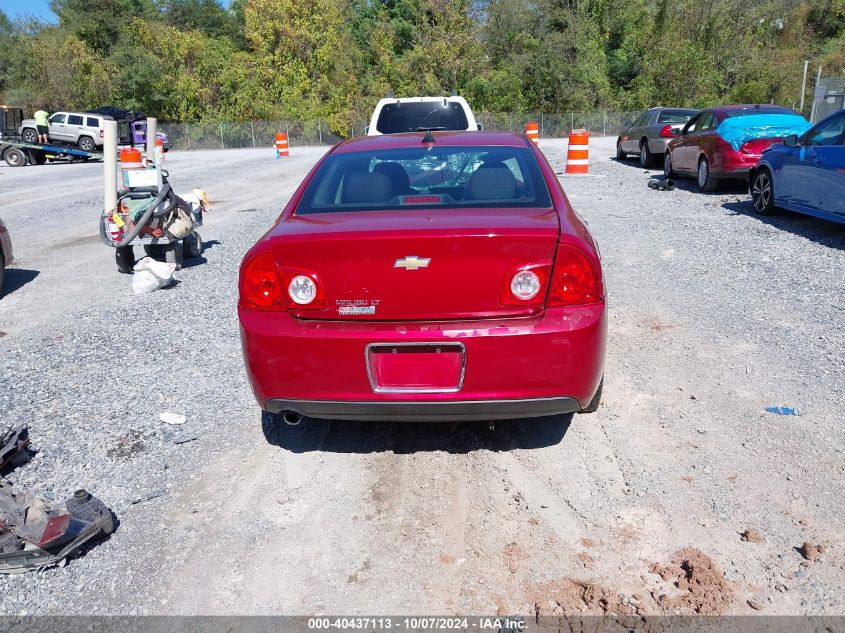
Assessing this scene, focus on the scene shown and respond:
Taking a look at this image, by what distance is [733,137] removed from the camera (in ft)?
39.9

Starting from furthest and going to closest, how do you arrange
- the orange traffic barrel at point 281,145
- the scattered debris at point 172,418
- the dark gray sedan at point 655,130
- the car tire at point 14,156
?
1. the orange traffic barrel at point 281,145
2. the car tire at point 14,156
3. the dark gray sedan at point 655,130
4. the scattered debris at point 172,418

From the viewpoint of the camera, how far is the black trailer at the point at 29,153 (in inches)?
1094

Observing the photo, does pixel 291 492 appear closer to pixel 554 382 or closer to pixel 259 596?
pixel 259 596

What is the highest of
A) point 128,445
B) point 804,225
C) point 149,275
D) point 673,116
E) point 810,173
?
point 673,116

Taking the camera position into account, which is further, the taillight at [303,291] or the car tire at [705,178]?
the car tire at [705,178]

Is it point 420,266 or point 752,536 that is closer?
point 752,536

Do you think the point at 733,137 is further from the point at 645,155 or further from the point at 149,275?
the point at 149,275

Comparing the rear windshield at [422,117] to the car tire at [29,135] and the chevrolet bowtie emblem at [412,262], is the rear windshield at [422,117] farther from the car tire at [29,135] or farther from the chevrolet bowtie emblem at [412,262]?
the car tire at [29,135]

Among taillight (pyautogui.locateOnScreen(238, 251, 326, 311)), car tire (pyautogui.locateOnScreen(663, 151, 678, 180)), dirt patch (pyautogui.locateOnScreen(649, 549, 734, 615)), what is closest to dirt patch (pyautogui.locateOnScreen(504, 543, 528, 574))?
dirt patch (pyautogui.locateOnScreen(649, 549, 734, 615))

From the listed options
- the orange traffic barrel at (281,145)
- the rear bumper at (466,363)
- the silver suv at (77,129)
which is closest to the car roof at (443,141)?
the rear bumper at (466,363)

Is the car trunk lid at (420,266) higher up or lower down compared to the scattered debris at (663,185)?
higher up

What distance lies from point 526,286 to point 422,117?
9603mm

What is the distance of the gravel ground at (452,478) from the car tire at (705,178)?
23.0ft

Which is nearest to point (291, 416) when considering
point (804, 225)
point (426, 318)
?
point (426, 318)
